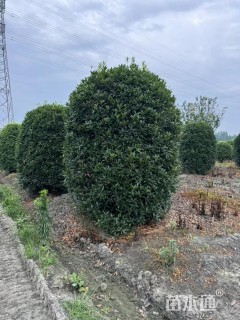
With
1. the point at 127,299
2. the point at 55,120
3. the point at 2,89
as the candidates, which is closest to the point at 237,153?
the point at 55,120

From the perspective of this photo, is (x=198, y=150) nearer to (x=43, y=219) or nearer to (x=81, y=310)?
(x=43, y=219)

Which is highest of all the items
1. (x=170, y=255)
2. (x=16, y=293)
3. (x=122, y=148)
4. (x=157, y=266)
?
(x=122, y=148)

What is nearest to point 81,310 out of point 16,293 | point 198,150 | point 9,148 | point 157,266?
point 16,293

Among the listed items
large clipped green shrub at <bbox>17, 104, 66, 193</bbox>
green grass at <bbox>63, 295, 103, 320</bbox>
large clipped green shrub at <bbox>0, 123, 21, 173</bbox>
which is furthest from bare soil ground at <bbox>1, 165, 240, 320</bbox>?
large clipped green shrub at <bbox>0, 123, 21, 173</bbox>

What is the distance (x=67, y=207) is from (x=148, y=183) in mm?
2469

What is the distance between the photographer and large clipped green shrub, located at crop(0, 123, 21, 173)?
13.5 m

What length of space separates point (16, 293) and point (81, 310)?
0.90 m

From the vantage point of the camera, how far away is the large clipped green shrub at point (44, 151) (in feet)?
26.6

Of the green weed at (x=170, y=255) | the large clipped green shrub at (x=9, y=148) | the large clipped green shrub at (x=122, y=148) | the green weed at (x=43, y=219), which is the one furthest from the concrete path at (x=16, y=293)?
the large clipped green shrub at (x=9, y=148)

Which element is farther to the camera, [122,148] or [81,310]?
[122,148]

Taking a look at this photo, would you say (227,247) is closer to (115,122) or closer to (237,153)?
(115,122)

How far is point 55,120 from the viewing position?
27.2 feet

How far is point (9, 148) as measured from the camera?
1351 cm

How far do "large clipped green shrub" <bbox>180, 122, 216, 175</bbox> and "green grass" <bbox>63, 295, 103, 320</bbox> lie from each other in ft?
33.3
